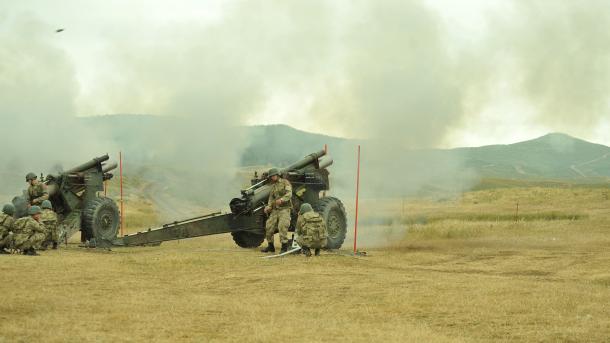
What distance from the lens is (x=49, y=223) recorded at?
58.9 feet

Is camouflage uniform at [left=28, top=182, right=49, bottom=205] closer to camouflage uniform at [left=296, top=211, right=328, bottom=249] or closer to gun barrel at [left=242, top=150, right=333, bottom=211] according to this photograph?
gun barrel at [left=242, top=150, right=333, bottom=211]

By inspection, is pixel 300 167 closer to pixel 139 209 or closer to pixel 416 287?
pixel 416 287

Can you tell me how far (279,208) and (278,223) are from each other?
1.19ft

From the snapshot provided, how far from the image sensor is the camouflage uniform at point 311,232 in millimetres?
16297

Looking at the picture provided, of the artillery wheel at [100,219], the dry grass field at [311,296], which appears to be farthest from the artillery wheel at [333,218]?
the artillery wheel at [100,219]

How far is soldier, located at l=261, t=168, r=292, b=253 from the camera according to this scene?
17.3 metres

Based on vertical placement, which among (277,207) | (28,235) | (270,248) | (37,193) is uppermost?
(37,193)


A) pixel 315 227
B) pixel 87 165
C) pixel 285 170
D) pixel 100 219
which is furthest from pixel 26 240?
pixel 285 170

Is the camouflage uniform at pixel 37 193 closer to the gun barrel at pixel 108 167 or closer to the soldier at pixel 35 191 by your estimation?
the soldier at pixel 35 191

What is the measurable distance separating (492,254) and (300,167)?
195 inches

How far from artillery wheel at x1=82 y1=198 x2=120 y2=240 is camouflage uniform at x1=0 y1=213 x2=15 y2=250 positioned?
116 inches

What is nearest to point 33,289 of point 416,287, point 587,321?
point 416,287

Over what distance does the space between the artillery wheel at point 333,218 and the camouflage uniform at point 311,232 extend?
2.42 m

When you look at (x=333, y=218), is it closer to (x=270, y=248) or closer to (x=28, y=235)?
(x=270, y=248)
